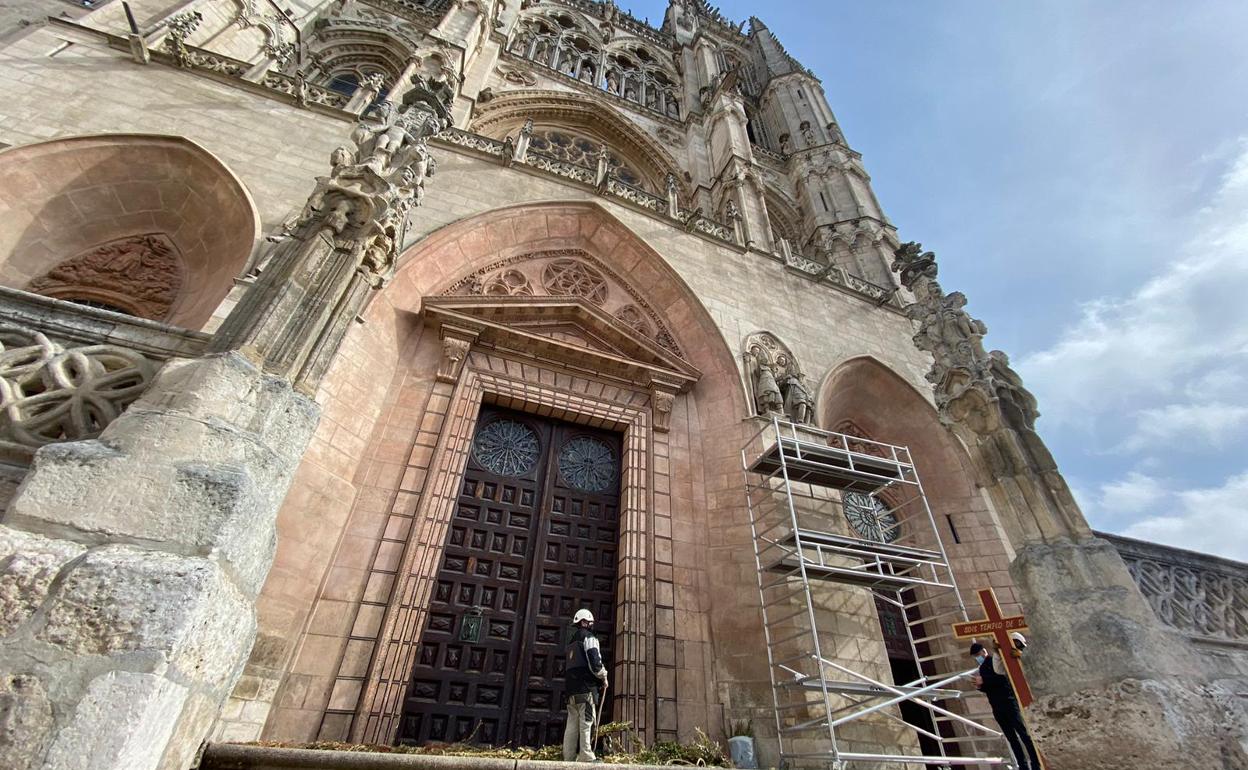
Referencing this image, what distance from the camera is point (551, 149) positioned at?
44.8 feet

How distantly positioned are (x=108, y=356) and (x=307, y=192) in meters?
4.17

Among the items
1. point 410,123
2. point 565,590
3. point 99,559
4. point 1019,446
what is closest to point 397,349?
point 410,123

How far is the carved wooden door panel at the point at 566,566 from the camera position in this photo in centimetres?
466

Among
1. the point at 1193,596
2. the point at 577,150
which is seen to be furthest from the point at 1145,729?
the point at 577,150

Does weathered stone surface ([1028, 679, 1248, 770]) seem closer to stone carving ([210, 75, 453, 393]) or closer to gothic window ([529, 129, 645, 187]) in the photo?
stone carving ([210, 75, 453, 393])

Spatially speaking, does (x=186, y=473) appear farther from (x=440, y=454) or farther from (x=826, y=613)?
(x=826, y=613)

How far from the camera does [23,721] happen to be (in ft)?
4.16

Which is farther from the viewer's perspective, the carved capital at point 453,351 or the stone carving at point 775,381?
the stone carving at point 775,381

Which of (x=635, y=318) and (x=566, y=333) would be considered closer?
(x=566, y=333)

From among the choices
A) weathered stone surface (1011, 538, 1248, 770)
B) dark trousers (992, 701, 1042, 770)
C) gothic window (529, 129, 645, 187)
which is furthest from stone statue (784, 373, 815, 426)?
gothic window (529, 129, 645, 187)

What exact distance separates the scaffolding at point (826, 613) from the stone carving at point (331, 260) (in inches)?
171

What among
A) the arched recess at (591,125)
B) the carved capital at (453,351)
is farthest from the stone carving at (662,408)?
the arched recess at (591,125)

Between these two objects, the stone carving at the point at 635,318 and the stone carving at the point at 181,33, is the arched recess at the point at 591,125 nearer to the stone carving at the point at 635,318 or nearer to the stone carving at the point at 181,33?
the stone carving at the point at 181,33

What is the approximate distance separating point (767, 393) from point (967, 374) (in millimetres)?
2475
